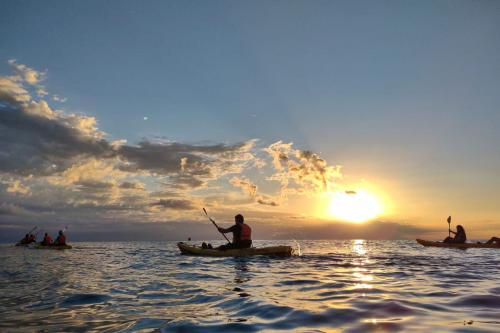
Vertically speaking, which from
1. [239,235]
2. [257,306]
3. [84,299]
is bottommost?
[84,299]

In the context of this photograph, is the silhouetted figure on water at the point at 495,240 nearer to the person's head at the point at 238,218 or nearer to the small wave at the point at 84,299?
the person's head at the point at 238,218

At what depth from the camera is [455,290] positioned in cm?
1087

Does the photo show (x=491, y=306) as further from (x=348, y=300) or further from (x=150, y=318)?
(x=150, y=318)

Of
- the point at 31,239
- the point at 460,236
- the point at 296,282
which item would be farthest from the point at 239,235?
the point at 31,239

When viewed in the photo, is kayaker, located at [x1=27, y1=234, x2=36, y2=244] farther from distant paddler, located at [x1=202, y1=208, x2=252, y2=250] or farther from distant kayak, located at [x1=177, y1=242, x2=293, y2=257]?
distant paddler, located at [x1=202, y1=208, x2=252, y2=250]

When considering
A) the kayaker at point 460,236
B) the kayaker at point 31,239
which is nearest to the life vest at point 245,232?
the kayaker at point 460,236

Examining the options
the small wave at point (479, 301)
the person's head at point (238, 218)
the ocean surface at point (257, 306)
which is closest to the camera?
the ocean surface at point (257, 306)

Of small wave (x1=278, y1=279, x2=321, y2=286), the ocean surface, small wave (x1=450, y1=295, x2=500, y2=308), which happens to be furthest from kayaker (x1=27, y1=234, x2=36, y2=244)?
small wave (x1=450, y1=295, x2=500, y2=308)

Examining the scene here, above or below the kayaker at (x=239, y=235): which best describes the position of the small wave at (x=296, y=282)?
below

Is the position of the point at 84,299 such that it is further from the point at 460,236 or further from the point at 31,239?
the point at 31,239

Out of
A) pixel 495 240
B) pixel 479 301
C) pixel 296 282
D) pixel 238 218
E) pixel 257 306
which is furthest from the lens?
pixel 495 240

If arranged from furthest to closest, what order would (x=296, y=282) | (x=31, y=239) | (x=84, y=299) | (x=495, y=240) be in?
(x=31, y=239)
(x=495, y=240)
(x=296, y=282)
(x=84, y=299)

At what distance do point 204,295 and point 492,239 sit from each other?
41897mm

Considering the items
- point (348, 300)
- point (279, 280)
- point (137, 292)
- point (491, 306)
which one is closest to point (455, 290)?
point (491, 306)
